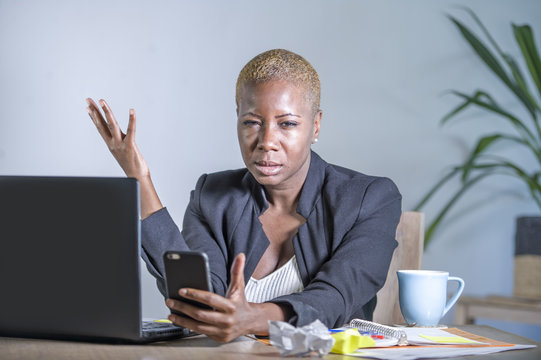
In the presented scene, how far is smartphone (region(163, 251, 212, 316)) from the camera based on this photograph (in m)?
0.81

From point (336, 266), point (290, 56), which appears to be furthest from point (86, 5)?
point (336, 266)

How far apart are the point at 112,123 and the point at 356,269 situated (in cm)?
50

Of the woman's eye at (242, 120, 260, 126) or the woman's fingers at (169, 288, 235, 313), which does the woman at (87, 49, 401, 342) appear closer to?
the woman's eye at (242, 120, 260, 126)

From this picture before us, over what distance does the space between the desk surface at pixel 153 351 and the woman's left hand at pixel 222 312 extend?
27mm

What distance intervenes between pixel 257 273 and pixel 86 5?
1.48m

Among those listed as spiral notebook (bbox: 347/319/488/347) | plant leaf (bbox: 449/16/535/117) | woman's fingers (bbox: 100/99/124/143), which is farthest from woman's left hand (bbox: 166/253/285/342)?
plant leaf (bbox: 449/16/535/117)

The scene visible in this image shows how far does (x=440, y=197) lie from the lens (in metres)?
2.58

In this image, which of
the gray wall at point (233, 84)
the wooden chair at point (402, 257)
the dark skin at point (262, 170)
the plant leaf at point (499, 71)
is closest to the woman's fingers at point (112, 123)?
the dark skin at point (262, 170)

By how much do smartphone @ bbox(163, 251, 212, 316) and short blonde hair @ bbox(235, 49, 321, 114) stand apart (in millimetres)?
499

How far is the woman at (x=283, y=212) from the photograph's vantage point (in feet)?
3.47

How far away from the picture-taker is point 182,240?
1.09 metres

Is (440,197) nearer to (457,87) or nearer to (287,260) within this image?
(457,87)

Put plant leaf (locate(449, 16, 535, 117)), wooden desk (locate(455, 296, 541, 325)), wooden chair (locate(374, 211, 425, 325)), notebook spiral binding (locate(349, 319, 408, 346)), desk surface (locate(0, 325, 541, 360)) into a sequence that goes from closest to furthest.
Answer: desk surface (locate(0, 325, 541, 360)) < notebook spiral binding (locate(349, 319, 408, 346)) < wooden chair (locate(374, 211, 425, 325)) < wooden desk (locate(455, 296, 541, 325)) < plant leaf (locate(449, 16, 535, 117))

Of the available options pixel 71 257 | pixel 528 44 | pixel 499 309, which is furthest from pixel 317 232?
pixel 528 44
